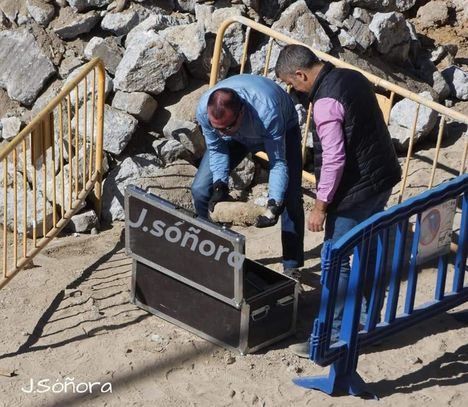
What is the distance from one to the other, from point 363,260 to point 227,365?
1.23 metres

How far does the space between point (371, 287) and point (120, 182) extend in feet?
8.45

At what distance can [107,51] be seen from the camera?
8.47 m

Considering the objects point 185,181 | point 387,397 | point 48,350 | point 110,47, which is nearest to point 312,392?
point 387,397

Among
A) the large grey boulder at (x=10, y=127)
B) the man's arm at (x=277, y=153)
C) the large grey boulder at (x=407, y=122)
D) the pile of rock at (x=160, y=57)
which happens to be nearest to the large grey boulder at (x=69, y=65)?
the pile of rock at (x=160, y=57)

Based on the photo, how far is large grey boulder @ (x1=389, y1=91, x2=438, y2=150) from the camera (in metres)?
8.58

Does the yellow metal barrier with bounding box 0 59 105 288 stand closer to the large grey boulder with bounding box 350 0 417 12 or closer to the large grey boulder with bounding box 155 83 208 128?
the large grey boulder with bounding box 155 83 208 128

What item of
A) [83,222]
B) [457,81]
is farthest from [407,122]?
[83,222]

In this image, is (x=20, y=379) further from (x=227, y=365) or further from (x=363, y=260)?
(x=363, y=260)

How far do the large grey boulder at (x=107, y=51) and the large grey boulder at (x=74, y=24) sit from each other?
19 centimetres

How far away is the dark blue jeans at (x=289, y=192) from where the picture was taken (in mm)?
6570

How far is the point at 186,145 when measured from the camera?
26.9 ft

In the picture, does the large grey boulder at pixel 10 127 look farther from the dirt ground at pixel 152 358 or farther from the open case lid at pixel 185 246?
the open case lid at pixel 185 246

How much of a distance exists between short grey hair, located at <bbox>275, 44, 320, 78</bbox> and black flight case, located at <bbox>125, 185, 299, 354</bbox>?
99cm

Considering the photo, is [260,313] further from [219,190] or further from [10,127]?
[10,127]
